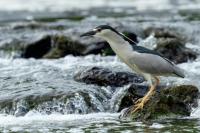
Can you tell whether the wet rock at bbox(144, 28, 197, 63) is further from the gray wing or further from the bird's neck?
the bird's neck

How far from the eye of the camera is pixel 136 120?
10156 mm

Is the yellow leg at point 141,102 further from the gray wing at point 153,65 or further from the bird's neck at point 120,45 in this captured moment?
the bird's neck at point 120,45

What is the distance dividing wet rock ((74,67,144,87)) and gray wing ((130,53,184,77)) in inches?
78.0

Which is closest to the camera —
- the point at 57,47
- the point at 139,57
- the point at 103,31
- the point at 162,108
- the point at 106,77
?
the point at 162,108

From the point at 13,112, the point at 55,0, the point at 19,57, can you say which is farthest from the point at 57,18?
the point at 13,112

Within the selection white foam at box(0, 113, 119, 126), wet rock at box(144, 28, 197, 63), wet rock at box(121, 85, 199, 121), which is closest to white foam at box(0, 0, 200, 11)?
wet rock at box(144, 28, 197, 63)

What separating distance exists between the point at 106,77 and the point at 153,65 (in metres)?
2.22

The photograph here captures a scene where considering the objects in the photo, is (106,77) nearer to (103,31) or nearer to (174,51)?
(103,31)

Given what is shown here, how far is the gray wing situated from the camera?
1053cm

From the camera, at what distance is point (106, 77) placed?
12.6 m

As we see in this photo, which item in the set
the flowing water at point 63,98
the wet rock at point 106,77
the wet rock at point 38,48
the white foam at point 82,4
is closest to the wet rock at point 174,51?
the flowing water at point 63,98

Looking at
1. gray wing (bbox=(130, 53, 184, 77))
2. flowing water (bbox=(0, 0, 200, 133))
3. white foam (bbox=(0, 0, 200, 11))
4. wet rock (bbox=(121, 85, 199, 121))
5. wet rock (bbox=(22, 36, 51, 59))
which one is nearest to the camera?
flowing water (bbox=(0, 0, 200, 133))

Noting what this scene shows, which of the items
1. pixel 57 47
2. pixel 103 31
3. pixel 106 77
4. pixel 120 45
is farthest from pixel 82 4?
pixel 103 31

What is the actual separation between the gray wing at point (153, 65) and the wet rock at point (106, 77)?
1.98 meters
